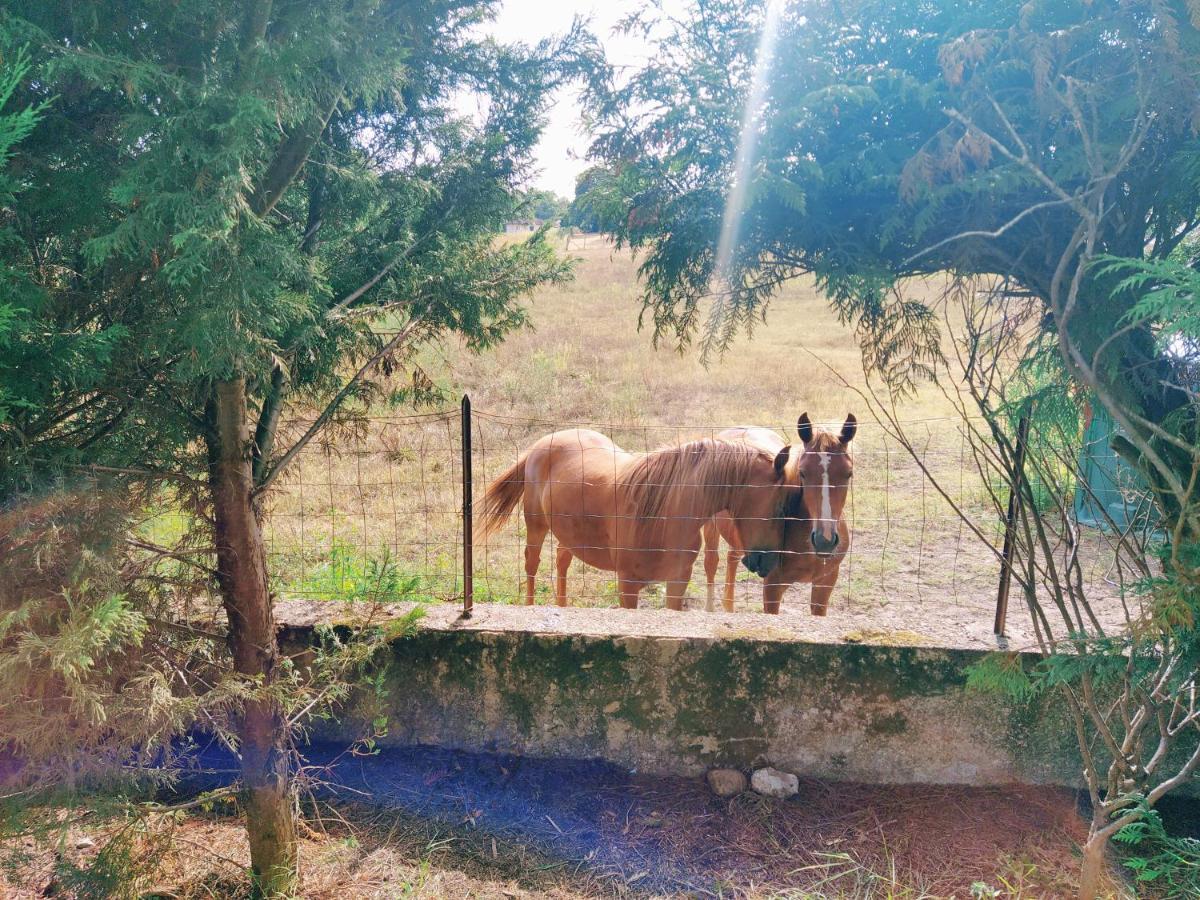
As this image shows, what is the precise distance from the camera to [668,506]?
5.04 metres

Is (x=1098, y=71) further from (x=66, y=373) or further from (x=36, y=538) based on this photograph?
(x=36, y=538)

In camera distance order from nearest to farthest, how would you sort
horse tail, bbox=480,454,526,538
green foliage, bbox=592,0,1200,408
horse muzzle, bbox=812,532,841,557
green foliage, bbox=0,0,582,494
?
1. green foliage, bbox=0,0,582,494
2. green foliage, bbox=592,0,1200,408
3. horse muzzle, bbox=812,532,841,557
4. horse tail, bbox=480,454,526,538

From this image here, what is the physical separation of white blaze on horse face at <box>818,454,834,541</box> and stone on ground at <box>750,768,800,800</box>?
58.9 inches

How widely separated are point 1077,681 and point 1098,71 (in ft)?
8.32

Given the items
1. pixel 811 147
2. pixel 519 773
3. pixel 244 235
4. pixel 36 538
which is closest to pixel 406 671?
pixel 519 773

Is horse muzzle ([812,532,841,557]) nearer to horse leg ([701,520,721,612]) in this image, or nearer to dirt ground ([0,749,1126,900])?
horse leg ([701,520,721,612])

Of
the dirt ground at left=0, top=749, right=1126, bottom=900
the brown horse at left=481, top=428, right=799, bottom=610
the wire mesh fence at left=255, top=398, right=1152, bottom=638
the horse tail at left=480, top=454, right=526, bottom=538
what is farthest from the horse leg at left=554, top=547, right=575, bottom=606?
the dirt ground at left=0, top=749, right=1126, bottom=900

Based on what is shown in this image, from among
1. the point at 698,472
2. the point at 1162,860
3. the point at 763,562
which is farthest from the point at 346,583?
the point at 1162,860

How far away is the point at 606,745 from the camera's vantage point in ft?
12.4

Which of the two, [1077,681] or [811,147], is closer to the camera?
[811,147]

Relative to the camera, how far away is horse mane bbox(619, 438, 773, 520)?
497 cm

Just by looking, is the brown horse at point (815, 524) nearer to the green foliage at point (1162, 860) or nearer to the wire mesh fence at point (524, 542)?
the wire mesh fence at point (524, 542)

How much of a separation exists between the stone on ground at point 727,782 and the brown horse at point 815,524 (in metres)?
1.20

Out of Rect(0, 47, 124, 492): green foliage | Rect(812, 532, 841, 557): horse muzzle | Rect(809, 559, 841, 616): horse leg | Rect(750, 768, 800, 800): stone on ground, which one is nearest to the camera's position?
Rect(0, 47, 124, 492): green foliage
